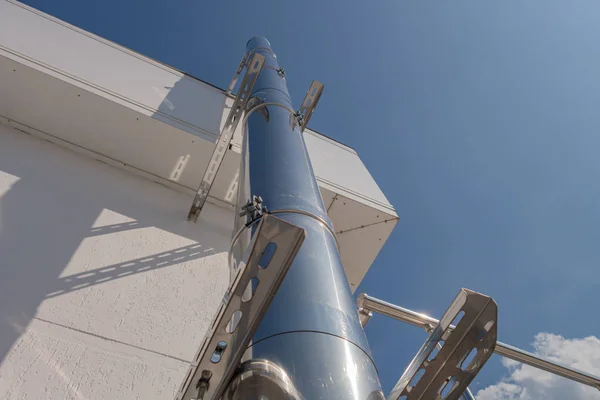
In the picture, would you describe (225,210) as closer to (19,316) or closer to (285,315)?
(19,316)

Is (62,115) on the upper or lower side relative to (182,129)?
lower

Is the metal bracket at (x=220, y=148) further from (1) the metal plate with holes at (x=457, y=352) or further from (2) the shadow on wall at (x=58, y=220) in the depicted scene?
(1) the metal plate with holes at (x=457, y=352)

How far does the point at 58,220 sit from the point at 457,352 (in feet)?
7.67

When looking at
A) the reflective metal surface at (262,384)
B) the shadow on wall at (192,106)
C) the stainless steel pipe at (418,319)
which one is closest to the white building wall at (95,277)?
the shadow on wall at (192,106)

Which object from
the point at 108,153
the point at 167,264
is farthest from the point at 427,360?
the point at 108,153

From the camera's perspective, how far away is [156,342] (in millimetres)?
2227

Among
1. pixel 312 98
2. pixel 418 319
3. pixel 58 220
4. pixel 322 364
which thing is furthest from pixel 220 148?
pixel 322 364

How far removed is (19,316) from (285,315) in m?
1.60

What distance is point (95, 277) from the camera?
244 centimetres

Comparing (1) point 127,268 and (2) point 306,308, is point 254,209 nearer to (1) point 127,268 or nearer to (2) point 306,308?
(2) point 306,308

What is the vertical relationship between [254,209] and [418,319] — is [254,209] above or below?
above

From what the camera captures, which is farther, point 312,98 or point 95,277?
point 312,98

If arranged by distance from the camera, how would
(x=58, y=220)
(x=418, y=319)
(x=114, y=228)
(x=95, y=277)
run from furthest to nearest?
(x=114, y=228) < (x=58, y=220) < (x=95, y=277) < (x=418, y=319)

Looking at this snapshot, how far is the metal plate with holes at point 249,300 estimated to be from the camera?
0.93 meters
